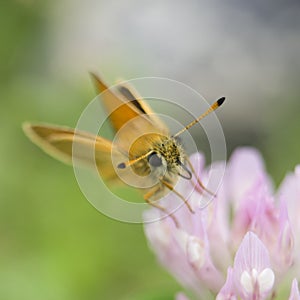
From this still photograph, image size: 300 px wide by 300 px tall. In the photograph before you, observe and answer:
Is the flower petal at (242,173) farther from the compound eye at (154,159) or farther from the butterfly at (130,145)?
the compound eye at (154,159)

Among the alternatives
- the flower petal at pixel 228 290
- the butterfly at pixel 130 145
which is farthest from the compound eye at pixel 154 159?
the flower petal at pixel 228 290

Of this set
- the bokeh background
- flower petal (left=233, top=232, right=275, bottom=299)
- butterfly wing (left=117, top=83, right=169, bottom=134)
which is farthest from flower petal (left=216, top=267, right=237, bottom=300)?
the bokeh background

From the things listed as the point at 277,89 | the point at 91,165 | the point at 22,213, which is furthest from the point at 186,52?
the point at 91,165

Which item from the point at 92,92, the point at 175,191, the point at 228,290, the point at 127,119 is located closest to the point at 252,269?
the point at 228,290

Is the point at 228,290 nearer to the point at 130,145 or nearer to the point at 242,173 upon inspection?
the point at 130,145

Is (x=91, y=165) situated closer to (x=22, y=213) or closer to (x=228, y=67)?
(x=22, y=213)

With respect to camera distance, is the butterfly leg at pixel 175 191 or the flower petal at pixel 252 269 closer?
Result: the flower petal at pixel 252 269
